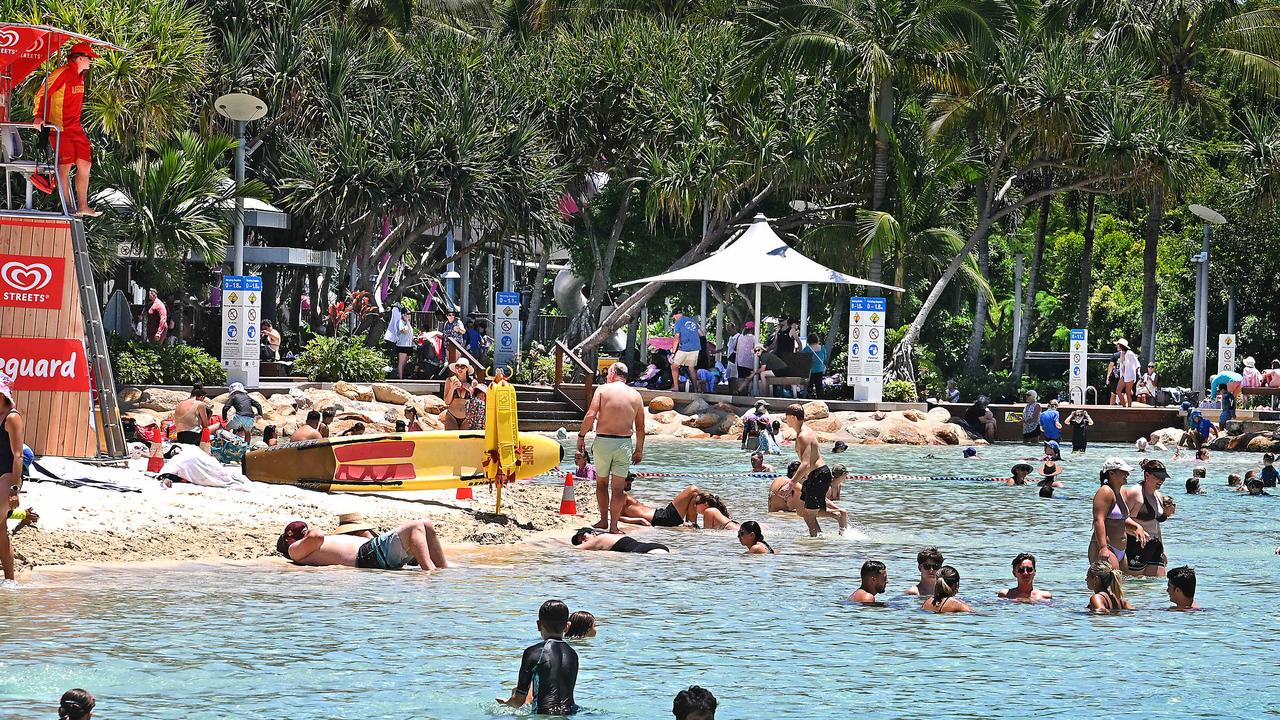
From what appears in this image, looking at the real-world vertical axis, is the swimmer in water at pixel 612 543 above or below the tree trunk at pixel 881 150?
below

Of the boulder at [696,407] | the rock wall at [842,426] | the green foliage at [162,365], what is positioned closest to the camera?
the green foliage at [162,365]

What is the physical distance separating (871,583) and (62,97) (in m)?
9.21

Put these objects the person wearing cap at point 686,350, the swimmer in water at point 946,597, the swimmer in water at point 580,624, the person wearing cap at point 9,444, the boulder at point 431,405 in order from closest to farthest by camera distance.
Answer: the swimmer in water at point 580,624
the person wearing cap at point 9,444
the swimmer in water at point 946,597
the boulder at point 431,405
the person wearing cap at point 686,350

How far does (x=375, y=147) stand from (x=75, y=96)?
1781 cm

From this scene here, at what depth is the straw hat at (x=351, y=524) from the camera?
14690 millimetres

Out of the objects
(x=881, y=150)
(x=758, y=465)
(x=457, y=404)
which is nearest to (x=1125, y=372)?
(x=881, y=150)

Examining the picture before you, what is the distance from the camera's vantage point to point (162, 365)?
28.7 m

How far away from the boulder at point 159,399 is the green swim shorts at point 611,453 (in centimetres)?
1354

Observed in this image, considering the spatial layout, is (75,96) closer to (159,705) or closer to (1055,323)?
(159,705)

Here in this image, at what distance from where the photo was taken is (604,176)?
141 ft

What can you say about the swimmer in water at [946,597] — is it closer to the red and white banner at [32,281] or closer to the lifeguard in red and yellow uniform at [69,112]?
the red and white banner at [32,281]

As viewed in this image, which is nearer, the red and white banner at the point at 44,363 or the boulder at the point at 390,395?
the red and white banner at the point at 44,363

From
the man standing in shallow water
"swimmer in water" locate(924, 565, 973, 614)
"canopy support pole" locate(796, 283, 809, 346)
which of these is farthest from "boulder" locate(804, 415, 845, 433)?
"swimmer in water" locate(924, 565, 973, 614)

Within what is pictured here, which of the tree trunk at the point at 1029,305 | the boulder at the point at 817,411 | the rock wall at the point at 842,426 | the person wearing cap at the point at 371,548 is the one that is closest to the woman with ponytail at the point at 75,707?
the person wearing cap at the point at 371,548
